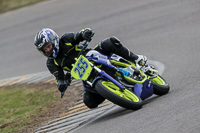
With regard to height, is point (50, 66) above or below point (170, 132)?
below

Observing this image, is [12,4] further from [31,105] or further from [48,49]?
[48,49]

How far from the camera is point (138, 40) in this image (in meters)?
12.8

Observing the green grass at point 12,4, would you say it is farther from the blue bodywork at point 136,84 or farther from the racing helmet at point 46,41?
the blue bodywork at point 136,84

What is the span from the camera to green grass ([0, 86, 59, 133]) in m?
8.90

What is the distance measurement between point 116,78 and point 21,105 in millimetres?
3302

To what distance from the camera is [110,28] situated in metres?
14.6

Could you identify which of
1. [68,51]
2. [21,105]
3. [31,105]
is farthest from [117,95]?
[21,105]

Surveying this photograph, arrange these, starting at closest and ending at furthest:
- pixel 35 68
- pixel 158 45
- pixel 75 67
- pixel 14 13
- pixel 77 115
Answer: pixel 75 67, pixel 77 115, pixel 158 45, pixel 35 68, pixel 14 13

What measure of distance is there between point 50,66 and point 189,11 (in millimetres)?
6775

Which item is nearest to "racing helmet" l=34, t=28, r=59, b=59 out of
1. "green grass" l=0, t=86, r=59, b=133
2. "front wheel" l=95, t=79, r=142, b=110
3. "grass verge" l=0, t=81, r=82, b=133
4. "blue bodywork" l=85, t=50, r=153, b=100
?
"blue bodywork" l=85, t=50, r=153, b=100

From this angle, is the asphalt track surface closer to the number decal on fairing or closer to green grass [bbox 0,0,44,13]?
green grass [bbox 0,0,44,13]

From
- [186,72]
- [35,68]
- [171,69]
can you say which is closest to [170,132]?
[186,72]

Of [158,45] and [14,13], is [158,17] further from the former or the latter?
[14,13]

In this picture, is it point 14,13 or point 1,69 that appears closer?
point 1,69
